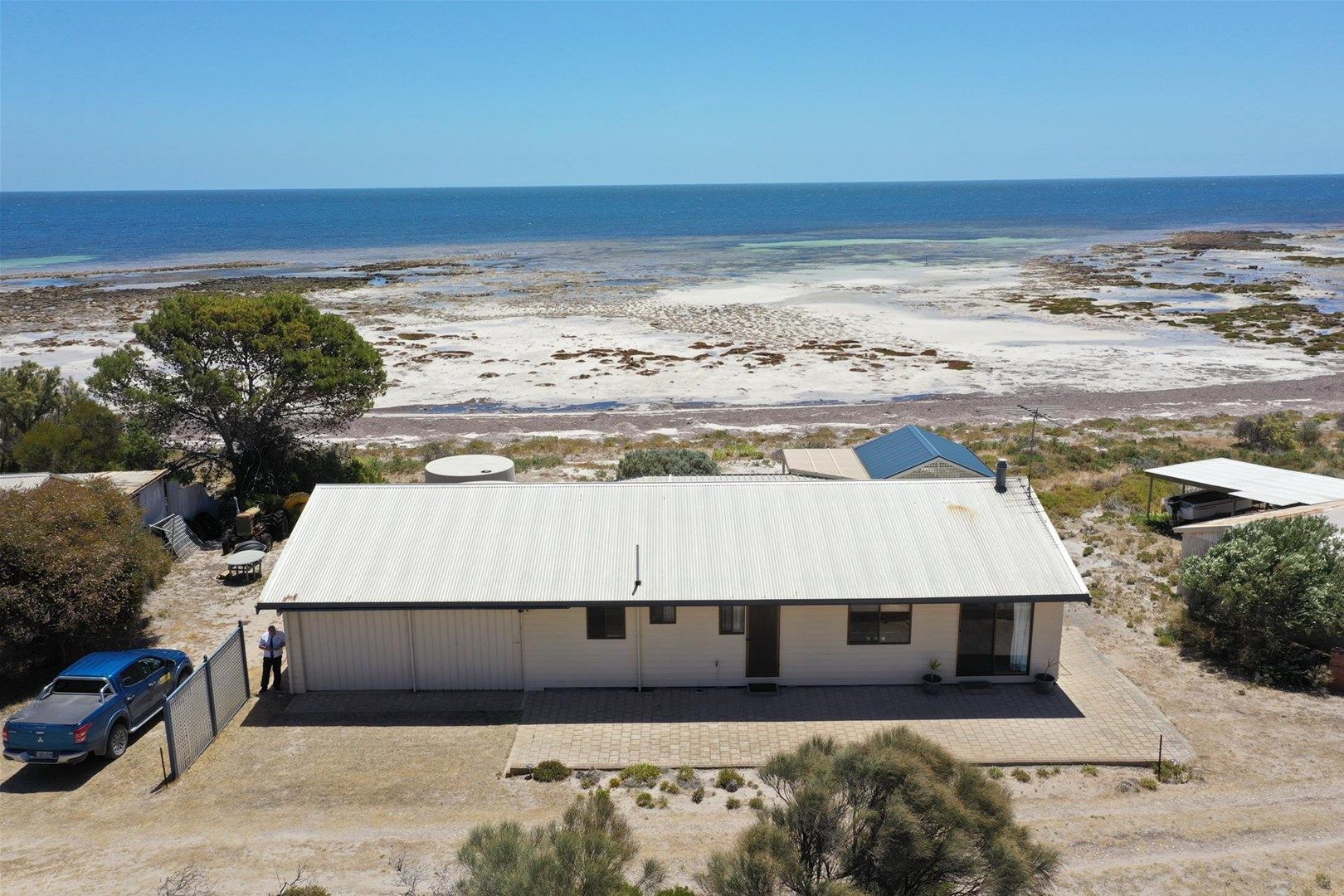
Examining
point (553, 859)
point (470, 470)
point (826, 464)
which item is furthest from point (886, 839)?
point (470, 470)

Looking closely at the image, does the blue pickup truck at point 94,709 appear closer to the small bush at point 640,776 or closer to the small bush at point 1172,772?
the small bush at point 640,776

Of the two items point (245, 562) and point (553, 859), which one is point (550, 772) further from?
point (245, 562)

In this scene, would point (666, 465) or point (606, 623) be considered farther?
point (666, 465)

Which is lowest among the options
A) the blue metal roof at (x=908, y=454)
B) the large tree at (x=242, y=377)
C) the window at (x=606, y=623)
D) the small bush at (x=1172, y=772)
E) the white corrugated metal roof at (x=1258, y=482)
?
the small bush at (x=1172, y=772)

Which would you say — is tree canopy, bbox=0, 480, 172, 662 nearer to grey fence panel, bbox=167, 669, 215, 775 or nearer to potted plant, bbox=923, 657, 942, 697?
grey fence panel, bbox=167, 669, 215, 775

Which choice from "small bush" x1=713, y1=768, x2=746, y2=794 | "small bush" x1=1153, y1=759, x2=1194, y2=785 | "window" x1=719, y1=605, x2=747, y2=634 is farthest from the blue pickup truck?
"small bush" x1=1153, y1=759, x2=1194, y2=785

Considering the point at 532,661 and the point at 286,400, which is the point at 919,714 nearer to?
the point at 532,661

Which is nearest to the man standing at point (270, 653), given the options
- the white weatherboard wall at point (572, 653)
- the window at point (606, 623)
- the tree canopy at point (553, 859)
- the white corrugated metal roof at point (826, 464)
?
the white weatherboard wall at point (572, 653)
